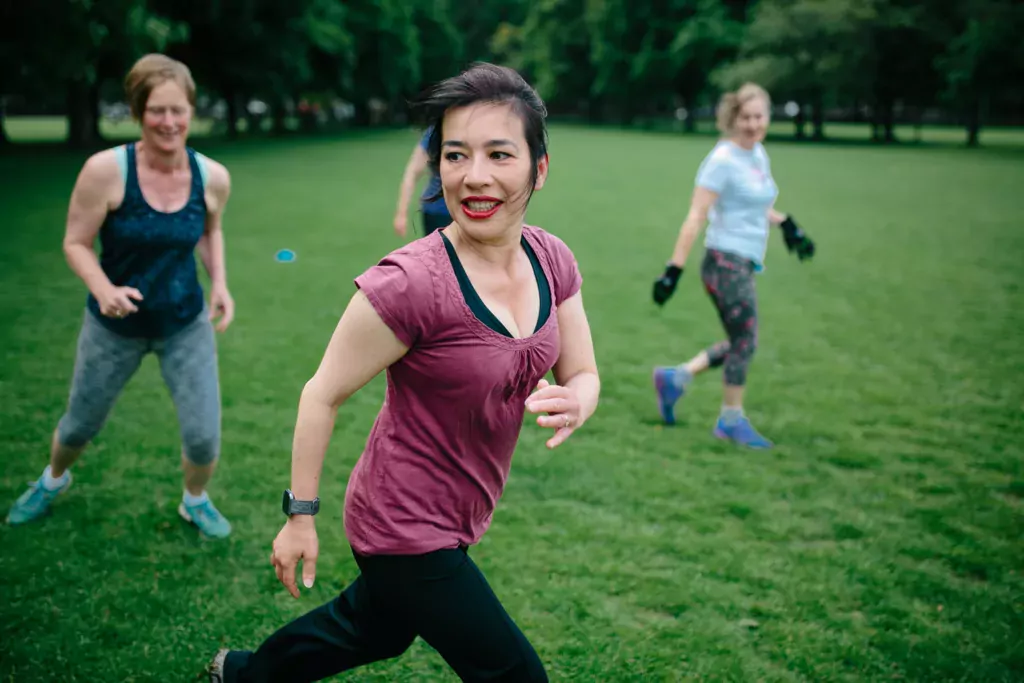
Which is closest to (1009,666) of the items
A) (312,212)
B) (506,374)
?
(506,374)

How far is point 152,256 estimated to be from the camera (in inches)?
159

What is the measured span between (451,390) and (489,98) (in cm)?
74

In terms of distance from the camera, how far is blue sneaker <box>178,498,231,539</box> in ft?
15.2

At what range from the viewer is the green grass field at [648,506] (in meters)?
3.79

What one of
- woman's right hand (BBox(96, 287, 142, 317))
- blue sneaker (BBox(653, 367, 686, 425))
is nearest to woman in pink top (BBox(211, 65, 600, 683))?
A: woman's right hand (BBox(96, 287, 142, 317))

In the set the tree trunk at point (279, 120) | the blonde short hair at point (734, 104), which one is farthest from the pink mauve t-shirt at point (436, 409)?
the tree trunk at point (279, 120)

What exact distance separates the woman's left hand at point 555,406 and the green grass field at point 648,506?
1685 millimetres

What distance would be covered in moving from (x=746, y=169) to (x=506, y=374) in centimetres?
395

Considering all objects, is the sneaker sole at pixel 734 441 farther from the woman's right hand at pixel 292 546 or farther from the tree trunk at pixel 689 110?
the tree trunk at pixel 689 110

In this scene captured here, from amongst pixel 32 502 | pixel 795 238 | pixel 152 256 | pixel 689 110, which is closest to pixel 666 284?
pixel 795 238

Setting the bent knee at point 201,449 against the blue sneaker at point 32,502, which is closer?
the bent knee at point 201,449

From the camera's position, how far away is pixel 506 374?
2281mm

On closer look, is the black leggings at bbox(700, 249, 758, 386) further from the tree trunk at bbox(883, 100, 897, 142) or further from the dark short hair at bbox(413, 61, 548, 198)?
the tree trunk at bbox(883, 100, 897, 142)

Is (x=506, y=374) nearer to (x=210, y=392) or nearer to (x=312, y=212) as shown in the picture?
(x=210, y=392)
